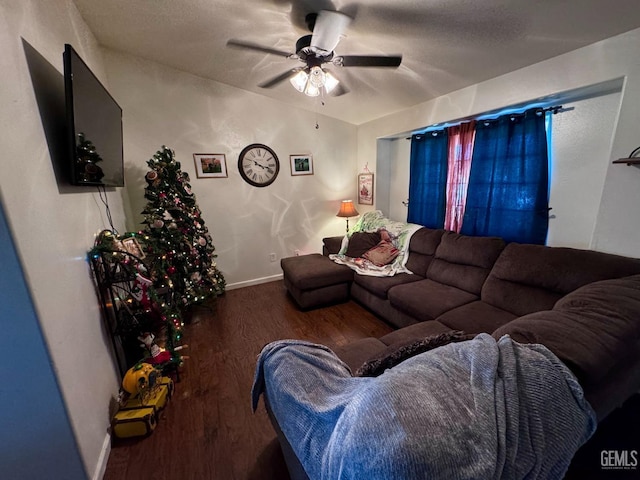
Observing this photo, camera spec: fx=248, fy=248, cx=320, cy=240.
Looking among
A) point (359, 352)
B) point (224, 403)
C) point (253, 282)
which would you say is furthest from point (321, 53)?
point (253, 282)

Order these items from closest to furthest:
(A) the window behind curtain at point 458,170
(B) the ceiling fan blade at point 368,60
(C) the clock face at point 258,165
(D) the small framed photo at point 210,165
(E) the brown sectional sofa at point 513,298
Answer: (E) the brown sectional sofa at point 513,298
(B) the ceiling fan blade at point 368,60
(A) the window behind curtain at point 458,170
(D) the small framed photo at point 210,165
(C) the clock face at point 258,165

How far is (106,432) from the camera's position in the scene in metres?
1.39

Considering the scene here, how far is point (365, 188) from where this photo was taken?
12.7ft

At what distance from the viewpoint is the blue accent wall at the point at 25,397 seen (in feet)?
3.05

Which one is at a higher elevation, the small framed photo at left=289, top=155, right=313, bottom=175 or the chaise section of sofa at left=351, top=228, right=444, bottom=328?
the small framed photo at left=289, top=155, right=313, bottom=175

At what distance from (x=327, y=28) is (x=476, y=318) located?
2129 millimetres

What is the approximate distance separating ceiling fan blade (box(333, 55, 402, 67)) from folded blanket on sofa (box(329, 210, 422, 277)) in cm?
178

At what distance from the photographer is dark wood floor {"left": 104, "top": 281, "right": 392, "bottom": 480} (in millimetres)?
1293

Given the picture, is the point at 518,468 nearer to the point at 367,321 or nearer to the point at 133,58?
the point at 367,321

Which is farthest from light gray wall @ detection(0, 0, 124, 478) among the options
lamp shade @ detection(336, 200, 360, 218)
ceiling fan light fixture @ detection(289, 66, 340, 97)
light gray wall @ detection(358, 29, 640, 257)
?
light gray wall @ detection(358, 29, 640, 257)

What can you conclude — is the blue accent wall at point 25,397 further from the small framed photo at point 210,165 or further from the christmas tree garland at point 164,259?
the small framed photo at point 210,165

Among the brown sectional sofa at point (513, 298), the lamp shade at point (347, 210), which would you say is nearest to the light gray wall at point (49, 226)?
the brown sectional sofa at point (513, 298)

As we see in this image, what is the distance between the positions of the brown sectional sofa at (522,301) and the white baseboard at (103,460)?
106 centimetres

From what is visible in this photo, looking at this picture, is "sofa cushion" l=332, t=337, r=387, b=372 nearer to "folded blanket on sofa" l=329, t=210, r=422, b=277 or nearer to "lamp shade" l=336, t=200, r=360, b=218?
"folded blanket on sofa" l=329, t=210, r=422, b=277
